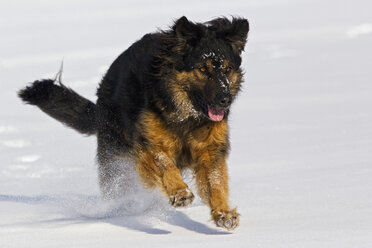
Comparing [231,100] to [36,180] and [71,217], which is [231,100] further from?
[36,180]

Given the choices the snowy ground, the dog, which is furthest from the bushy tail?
the dog

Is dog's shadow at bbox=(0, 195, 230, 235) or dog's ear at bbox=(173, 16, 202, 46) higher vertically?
dog's ear at bbox=(173, 16, 202, 46)

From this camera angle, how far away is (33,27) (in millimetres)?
22016

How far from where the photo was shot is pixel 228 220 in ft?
17.0

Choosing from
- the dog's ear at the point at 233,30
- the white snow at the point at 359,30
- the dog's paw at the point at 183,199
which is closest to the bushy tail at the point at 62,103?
the dog's ear at the point at 233,30

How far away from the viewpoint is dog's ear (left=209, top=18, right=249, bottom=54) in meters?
5.93

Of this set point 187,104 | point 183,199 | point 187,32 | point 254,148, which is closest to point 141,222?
point 183,199

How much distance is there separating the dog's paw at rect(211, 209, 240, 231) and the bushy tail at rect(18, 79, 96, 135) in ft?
7.47

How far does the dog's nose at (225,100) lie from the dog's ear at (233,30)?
55 cm

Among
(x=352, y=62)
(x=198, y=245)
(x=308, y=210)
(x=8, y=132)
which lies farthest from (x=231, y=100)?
(x=352, y=62)

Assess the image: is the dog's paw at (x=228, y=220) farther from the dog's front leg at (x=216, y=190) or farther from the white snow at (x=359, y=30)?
the white snow at (x=359, y=30)

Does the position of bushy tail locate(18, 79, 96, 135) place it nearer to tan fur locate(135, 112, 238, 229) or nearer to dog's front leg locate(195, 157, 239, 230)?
tan fur locate(135, 112, 238, 229)

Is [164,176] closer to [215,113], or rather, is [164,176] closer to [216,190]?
A: [216,190]

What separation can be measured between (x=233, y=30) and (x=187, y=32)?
1.31 feet
